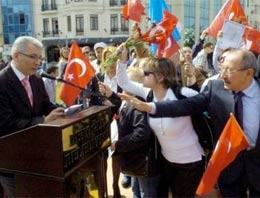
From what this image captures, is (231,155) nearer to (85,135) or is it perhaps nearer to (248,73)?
(248,73)

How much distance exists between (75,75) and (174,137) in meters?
2.32

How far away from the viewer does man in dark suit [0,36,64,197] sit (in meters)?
2.55

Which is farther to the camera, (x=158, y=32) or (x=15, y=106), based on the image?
(x=158, y=32)

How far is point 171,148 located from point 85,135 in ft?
2.49

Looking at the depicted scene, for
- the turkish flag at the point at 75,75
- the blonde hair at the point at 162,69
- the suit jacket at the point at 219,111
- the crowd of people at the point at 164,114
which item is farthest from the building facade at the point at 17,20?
the suit jacket at the point at 219,111

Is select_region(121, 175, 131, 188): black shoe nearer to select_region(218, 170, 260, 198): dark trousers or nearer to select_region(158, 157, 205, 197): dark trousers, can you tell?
select_region(158, 157, 205, 197): dark trousers

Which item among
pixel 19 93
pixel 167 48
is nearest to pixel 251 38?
pixel 167 48

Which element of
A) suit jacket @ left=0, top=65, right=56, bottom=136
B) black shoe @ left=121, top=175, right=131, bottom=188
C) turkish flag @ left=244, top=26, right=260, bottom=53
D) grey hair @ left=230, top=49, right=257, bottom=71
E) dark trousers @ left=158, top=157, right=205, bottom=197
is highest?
turkish flag @ left=244, top=26, right=260, bottom=53

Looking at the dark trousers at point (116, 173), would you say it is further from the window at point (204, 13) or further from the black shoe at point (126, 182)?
the window at point (204, 13)

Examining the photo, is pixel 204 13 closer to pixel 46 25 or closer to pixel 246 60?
pixel 46 25

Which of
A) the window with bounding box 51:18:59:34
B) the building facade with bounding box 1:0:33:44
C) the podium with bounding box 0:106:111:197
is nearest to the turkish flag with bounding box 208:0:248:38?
the podium with bounding box 0:106:111:197

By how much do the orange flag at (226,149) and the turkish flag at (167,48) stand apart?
1844 mm

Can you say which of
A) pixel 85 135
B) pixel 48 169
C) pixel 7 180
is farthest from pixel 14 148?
pixel 7 180

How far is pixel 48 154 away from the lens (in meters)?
1.95
